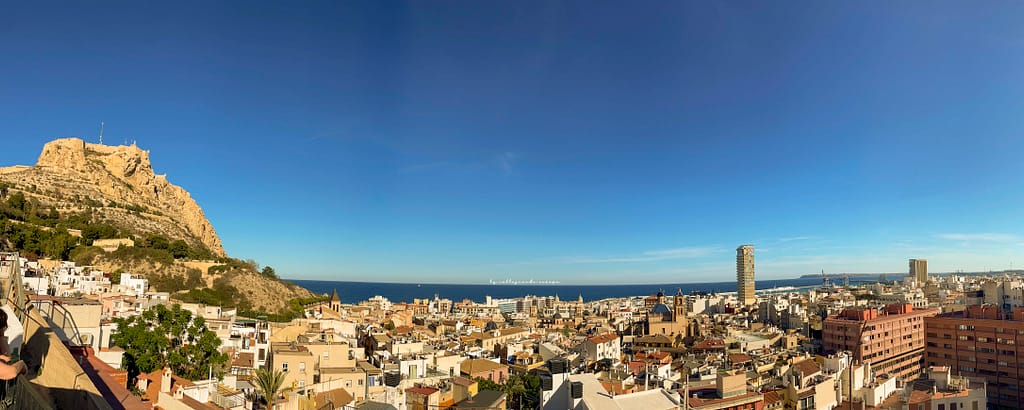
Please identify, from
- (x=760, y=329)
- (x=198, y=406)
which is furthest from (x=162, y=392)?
(x=760, y=329)

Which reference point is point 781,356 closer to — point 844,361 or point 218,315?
point 844,361

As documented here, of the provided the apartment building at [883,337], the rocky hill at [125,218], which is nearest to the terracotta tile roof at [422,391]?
the rocky hill at [125,218]

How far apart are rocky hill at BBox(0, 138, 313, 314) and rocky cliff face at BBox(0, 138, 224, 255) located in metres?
0.09

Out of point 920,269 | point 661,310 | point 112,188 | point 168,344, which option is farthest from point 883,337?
point 920,269

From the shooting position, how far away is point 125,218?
56.6 m

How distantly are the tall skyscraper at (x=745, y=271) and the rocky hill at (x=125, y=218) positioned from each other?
316 feet

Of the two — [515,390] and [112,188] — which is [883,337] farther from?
[112,188]

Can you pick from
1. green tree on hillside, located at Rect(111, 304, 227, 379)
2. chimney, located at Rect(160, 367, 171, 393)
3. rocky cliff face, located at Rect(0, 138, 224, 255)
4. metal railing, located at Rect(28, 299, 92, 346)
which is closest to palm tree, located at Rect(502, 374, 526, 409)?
green tree on hillside, located at Rect(111, 304, 227, 379)

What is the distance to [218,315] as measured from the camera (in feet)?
108

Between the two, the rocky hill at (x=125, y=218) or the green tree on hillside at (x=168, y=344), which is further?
the rocky hill at (x=125, y=218)

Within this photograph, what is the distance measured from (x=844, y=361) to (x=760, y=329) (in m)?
27.2

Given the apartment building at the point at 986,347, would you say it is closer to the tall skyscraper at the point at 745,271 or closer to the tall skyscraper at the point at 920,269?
the tall skyscraper at the point at 745,271

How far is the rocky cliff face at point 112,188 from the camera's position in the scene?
2172 inches

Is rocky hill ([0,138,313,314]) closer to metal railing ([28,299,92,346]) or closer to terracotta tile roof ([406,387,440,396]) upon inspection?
terracotta tile roof ([406,387,440,396])
